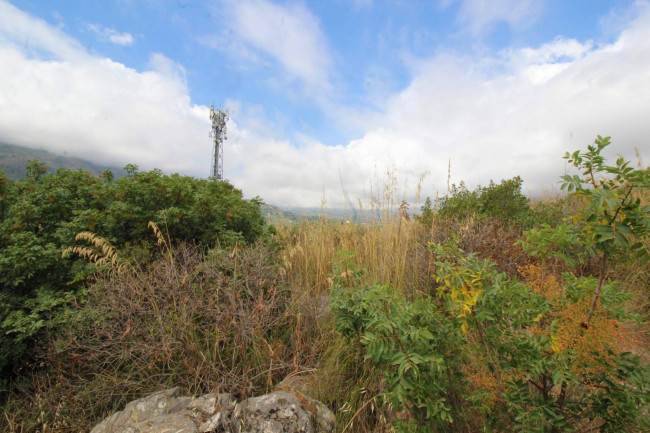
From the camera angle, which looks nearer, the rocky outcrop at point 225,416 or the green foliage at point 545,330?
the green foliage at point 545,330

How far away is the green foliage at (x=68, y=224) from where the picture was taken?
8.79 ft

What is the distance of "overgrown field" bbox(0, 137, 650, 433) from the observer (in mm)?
1214

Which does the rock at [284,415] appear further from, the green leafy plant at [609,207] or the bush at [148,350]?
the green leafy plant at [609,207]

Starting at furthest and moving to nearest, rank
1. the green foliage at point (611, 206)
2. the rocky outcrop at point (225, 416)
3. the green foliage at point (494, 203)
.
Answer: the green foliage at point (494, 203) → the rocky outcrop at point (225, 416) → the green foliage at point (611, 206)

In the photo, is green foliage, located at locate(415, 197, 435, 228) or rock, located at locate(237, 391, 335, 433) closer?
rock, located at locate(237, 391, 335, 433)

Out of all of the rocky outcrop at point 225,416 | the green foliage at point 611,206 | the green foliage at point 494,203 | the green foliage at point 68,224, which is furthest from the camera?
the green foliage at point 494,203

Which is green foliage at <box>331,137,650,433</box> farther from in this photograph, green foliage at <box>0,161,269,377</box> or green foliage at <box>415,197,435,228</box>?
green foliage at <box>415,197,435,228</box>

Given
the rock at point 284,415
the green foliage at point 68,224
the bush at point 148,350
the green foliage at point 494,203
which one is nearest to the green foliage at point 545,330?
the rock at point 284,415

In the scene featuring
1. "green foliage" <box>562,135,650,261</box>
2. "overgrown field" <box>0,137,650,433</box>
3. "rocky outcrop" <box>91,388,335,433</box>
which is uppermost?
"green foliage" <box>562,135,650,261</box>

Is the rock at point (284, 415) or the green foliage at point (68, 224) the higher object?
the green foliage at point (68, 224)

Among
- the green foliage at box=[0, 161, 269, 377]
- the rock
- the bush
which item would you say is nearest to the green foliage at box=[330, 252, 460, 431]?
the rock

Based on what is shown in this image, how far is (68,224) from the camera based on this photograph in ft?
10.5

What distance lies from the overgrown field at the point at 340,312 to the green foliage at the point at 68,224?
21 mm

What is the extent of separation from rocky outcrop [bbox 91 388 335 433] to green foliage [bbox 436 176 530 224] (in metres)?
3.91
